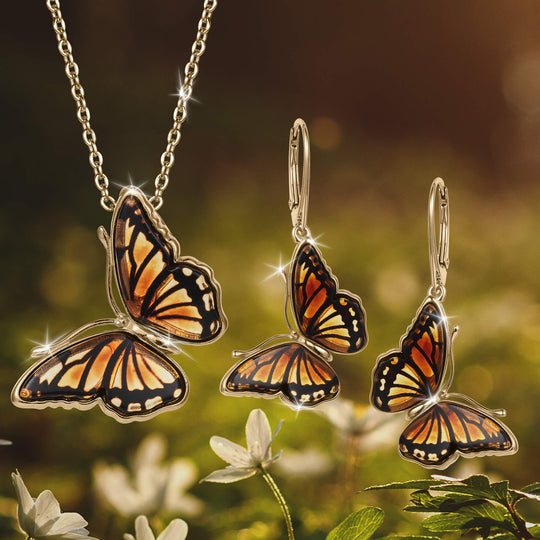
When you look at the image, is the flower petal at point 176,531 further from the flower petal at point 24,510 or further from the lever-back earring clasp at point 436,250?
the lever-back earring clasp at point 436,250

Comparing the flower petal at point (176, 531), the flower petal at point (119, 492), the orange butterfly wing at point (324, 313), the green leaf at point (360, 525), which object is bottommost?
the green leaf at point (360, 525)

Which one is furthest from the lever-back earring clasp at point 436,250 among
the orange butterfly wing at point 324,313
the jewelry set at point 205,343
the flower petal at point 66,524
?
the flower petal at point 66,524

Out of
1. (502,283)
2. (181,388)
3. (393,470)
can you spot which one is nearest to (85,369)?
(181,388)

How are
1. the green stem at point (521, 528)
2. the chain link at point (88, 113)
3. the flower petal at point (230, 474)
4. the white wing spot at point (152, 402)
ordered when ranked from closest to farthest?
the green stem at point (521, 528) < the flower petal at point (230, 474) < the white wing spot at point (152, 402) < the chain link at point (88, 113)

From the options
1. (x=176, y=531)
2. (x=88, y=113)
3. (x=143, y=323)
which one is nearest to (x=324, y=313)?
(x=143, y=323)

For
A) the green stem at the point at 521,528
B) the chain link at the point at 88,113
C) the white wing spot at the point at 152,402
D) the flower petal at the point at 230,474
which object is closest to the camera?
the green stem at the point at 521,528

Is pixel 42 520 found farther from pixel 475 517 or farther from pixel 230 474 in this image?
pixel 475 517

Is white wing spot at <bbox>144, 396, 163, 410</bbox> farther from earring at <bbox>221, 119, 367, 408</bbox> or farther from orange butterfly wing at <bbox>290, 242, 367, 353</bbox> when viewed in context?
orange butterfly wing at <bbox>290, 242, 367, 353</bbox>
